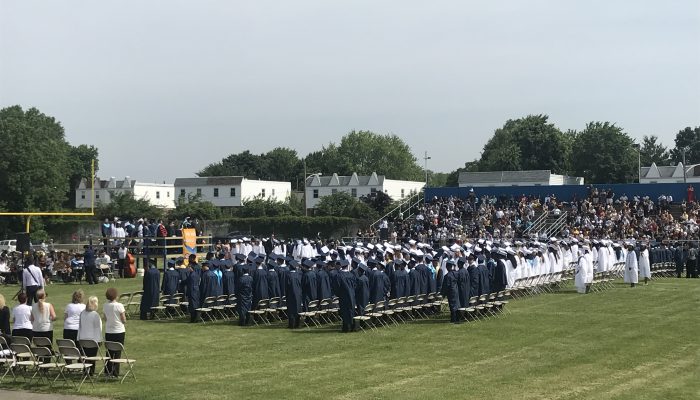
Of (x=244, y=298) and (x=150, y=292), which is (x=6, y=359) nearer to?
(x=244, y=298)

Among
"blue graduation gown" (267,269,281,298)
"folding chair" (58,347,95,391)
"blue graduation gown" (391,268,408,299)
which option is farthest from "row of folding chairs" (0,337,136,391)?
"blue graduation gown" (391,268,408,299)

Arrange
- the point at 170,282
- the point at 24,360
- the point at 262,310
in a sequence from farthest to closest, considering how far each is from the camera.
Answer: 1. the point at 170,282
2. the point at 262,310
3. the point at 24,360

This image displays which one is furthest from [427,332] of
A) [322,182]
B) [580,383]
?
[322,182]

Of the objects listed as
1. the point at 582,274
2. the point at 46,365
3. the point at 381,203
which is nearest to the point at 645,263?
the point at 582,274

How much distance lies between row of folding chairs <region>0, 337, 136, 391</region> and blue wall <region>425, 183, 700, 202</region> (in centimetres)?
4372

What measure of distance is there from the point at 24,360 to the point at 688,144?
392 ft

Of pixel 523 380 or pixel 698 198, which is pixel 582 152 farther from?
pixel 523 380

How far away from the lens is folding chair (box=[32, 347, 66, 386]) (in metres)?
14.5

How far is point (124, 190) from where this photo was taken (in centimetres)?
9212

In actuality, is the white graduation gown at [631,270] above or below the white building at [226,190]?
below

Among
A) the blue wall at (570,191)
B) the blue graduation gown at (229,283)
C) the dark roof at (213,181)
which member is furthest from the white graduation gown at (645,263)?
the dark roof at (213,181)

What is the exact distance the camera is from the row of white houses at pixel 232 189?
3561 inches

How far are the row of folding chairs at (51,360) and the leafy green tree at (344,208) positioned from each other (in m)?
48.7

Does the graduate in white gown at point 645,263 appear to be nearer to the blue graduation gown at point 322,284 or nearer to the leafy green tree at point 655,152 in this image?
the blue graduation gown at point 322,284
